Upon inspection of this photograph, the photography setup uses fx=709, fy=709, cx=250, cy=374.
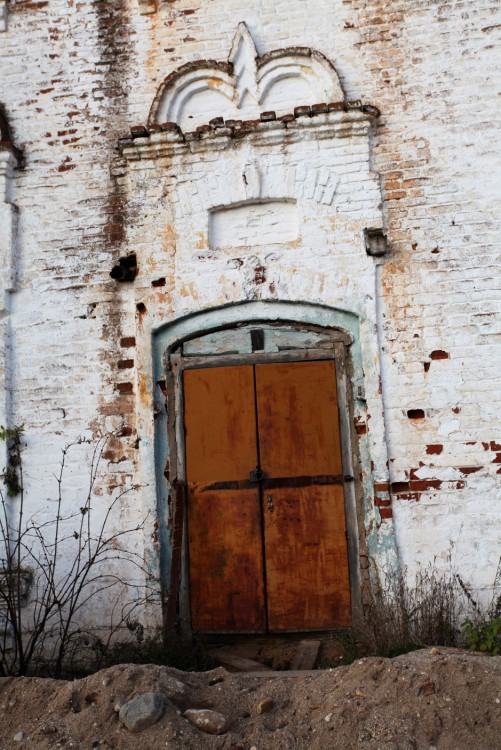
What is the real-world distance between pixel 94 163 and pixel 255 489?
3.11 metres

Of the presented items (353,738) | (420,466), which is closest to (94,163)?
(420,466)

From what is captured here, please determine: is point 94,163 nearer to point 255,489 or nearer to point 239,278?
point 239,278

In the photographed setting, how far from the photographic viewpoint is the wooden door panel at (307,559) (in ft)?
17.4

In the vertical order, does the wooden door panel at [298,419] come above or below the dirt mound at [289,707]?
above

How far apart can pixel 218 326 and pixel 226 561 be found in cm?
184

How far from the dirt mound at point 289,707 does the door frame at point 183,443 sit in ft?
4.43

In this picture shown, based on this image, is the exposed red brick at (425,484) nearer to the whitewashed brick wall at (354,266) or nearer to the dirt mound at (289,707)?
the whitewashed brick wall at (354,266)

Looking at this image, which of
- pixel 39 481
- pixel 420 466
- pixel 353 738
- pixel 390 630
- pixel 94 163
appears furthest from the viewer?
pixel 94 163

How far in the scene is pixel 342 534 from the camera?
5359 millimetres

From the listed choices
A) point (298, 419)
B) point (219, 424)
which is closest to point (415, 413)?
point (298, 419)

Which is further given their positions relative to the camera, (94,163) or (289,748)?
(94,163)

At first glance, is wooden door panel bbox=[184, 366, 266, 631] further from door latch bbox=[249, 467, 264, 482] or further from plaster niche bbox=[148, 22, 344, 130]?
plaster niche bbox=[148, 22, 344, 130]

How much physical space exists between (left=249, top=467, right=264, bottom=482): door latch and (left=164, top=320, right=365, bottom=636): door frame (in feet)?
1.75

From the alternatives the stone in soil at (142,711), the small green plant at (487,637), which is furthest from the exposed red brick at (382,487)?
the stone in soil at (142,711)
